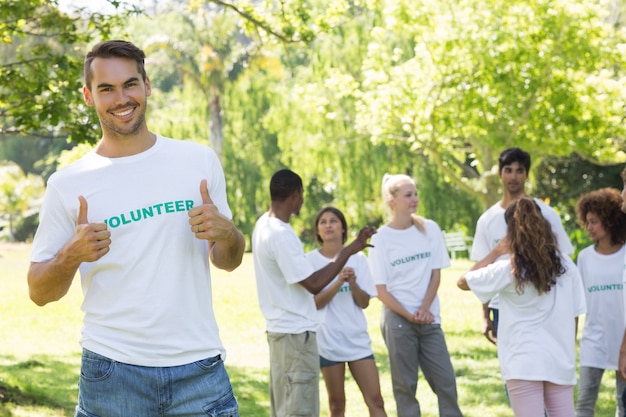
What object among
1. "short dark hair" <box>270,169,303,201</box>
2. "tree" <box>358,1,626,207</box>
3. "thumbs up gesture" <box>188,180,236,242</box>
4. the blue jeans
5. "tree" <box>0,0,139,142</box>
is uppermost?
"tree" <box>358,1,626,207</box>

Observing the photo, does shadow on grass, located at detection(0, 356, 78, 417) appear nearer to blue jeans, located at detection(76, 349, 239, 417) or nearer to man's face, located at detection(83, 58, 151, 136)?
blue jeans, located at detection(76, 349, 239, 417)

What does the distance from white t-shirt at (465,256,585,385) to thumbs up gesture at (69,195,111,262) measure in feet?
10.8

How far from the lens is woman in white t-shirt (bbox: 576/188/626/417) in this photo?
7.26 metres

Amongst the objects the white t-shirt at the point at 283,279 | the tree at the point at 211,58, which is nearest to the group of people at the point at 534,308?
the white t-shirt at the point at 283,279

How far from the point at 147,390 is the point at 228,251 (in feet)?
1.83

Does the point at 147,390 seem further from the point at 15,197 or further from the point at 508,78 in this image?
the point at 15,197

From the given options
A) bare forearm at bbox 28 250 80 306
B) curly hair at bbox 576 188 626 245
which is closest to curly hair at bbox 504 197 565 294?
curly hair at bbox 576 188 626 245

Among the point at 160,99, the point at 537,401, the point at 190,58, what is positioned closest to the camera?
the point at 537,401

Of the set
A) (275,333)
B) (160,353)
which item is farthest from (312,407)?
(160,353)

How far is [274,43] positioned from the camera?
12102 millimetres

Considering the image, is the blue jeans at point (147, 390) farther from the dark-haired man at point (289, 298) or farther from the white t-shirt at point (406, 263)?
the white t-shirt at point (406, 263)

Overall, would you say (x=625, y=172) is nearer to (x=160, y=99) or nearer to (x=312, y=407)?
(x=312, y=407)

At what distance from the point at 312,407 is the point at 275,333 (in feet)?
1.76

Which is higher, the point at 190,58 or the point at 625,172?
the point at 190,58
